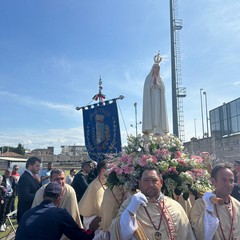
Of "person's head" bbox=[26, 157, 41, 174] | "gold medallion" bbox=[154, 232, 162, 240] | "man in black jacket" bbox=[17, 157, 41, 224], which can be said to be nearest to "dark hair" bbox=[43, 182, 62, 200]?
"gold medallion" bbox=[154, 232, 162, 240]

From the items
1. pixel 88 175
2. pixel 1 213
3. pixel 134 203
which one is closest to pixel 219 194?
pixel 134 203

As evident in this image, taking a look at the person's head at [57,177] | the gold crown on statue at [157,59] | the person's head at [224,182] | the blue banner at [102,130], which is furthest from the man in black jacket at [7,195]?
the person's head at [224,182]

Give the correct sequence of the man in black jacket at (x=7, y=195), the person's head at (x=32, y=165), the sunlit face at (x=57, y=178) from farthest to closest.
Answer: the man in black jacket at (x=7, y=195) < the person's head at (x=32, y=165) < the sunlit face at (x=57, y=178)

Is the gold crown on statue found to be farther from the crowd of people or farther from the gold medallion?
the gold medallion

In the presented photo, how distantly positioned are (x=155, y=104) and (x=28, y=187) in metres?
4.58

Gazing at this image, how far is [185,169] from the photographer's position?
4.35 meters

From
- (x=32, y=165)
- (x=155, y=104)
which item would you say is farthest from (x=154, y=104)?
(x=32, y=165)

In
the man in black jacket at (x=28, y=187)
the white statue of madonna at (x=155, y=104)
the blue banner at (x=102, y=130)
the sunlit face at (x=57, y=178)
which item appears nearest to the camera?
the sunlit face at (x=57, y=178)

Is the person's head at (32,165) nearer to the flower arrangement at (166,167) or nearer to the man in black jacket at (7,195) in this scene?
the flower arrangement at (166,167)

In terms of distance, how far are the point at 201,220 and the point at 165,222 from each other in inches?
17.2

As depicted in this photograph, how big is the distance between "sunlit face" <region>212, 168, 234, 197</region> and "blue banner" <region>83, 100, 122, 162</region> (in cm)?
854

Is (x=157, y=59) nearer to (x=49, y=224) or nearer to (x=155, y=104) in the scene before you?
(x=155, y=104)

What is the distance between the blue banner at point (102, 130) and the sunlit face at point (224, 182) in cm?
854

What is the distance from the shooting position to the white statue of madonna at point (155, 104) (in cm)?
866
